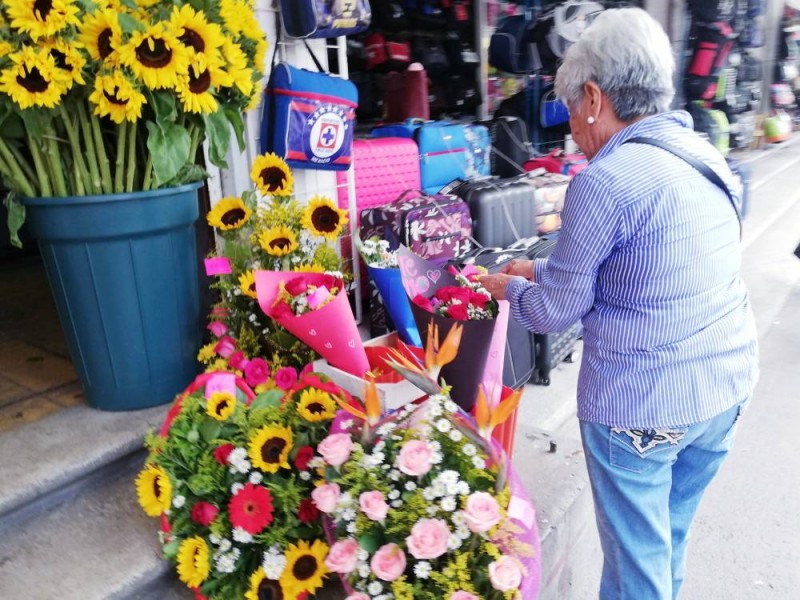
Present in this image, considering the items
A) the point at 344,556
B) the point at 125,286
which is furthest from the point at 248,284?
the point at 344,556

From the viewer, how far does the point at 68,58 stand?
1.58m

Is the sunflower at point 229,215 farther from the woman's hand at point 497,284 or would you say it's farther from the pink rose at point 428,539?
the pink rose at point 428,539

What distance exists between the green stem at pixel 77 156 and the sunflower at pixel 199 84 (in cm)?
30

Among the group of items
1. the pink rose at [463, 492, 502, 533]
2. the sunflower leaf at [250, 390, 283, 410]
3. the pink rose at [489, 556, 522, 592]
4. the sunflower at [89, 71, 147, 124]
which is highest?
the sunflower at [89, 71, 147, 124]

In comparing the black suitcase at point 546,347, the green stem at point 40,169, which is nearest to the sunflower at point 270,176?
the green stem at point 40,169

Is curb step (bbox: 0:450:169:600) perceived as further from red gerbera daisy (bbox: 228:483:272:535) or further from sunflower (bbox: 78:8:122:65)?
sunflower (bbox: 78:8:122:65)

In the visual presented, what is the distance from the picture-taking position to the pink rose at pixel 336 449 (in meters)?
1.36

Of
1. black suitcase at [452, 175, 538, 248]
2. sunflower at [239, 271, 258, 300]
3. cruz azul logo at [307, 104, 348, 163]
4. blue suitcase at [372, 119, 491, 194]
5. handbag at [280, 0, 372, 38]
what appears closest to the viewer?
sunflower at [239, 271, 258, 300]

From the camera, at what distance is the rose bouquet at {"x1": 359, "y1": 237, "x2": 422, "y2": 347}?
2.24 m

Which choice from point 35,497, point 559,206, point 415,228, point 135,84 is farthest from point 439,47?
point 35,497

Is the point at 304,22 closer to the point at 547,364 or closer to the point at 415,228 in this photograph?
the point at 415,228

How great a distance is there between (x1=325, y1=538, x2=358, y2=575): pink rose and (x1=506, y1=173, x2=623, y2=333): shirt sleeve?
2.06 feet

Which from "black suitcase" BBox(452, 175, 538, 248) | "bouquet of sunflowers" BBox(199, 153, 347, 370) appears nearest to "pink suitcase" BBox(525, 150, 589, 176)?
"black suitcase" BBox(452, 175, 538, 248)

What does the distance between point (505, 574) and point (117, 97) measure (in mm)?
1402
